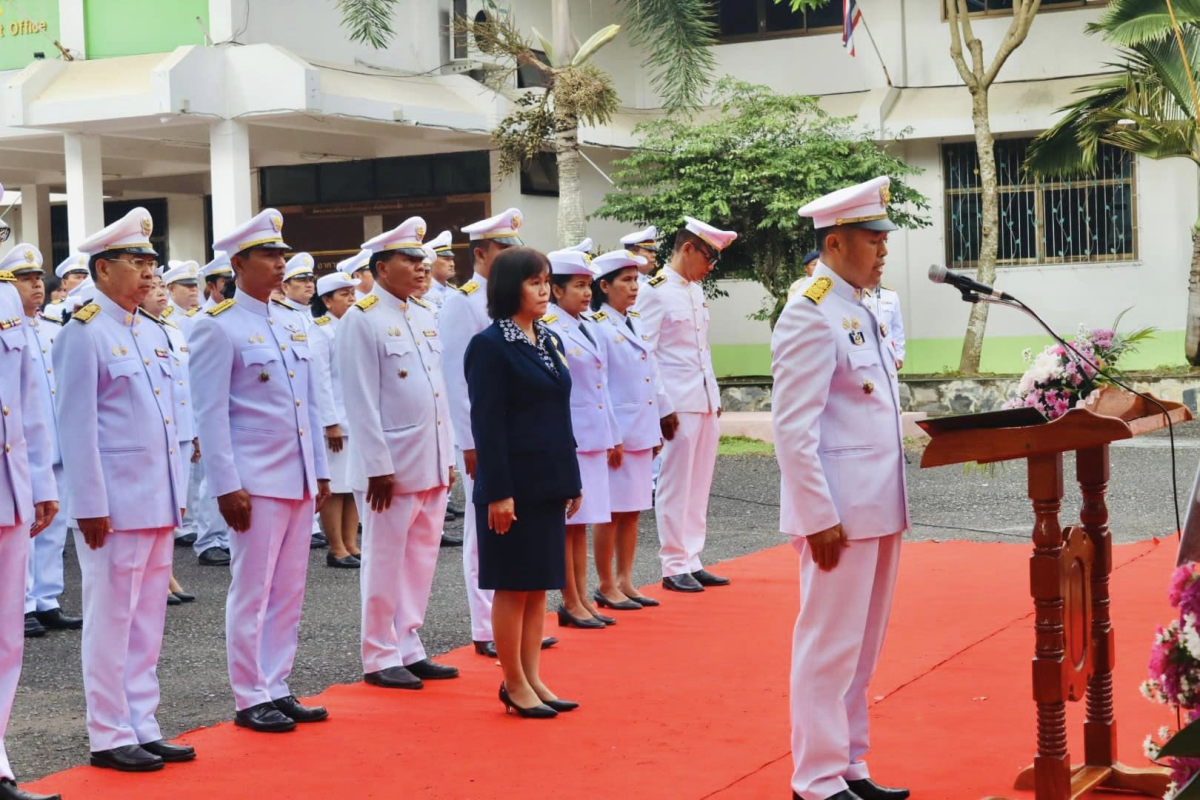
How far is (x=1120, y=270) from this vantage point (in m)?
19.6

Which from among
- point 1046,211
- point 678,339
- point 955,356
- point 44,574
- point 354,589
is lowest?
point 354,589

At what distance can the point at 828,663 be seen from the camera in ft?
14.5

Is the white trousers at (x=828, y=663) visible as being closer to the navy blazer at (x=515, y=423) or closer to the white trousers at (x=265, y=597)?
the navy blazer at (x=515, y=423)

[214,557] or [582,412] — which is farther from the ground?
[582,412]

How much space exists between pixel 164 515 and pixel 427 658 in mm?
1646

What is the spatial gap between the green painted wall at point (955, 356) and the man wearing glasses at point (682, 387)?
10.8 meters

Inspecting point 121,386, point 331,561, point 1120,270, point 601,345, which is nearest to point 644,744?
point 121,386

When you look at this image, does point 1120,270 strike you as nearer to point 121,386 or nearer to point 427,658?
point 427,658

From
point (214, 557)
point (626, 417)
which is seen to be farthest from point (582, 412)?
point (214, 557)

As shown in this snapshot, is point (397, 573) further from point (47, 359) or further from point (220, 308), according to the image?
point (47, 359)

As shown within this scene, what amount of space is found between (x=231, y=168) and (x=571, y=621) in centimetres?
1051

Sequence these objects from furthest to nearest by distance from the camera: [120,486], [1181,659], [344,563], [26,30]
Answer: [26,30] < [344,563] < [120,486] < [1181,659]

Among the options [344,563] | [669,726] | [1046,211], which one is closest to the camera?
[669,726]

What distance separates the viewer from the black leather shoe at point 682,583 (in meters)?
8.26
